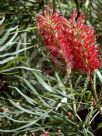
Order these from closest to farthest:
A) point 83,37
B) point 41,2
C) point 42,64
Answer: point 83,37, point 42,64, point 41,2

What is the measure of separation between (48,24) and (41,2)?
110cm

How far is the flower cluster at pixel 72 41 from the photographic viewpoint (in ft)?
4.44

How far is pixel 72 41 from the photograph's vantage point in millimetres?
1358

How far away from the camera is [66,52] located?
1.39 m

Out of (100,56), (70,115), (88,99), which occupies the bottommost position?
(70,115)

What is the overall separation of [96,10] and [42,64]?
1.95 ft

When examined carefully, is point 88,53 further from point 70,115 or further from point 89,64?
point 70,115

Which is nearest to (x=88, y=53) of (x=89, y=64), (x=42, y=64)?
(x=89, y=64)

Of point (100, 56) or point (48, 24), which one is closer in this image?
point (48, 24)

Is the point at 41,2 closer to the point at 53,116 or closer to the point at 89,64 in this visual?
the point at 53,116

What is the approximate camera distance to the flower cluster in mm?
1354

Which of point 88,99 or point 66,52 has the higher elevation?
point 66,52

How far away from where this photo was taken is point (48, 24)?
1.39m

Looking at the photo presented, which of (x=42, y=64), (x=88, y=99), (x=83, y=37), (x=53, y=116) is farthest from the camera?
(x=42, y=64)
